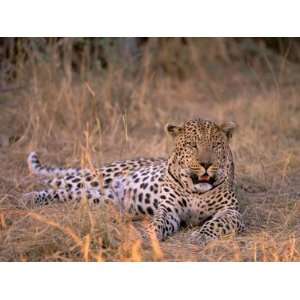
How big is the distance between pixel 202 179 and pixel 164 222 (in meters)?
0.58

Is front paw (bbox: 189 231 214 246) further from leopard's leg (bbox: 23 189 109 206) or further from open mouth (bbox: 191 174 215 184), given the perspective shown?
leopard's leg (bbox: 23 189 109 206)

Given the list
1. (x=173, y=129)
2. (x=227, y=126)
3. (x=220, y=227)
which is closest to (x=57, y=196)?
(x=173, y=129)

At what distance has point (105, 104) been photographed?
12.0 meters

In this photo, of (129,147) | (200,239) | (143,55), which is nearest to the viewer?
(200,239)

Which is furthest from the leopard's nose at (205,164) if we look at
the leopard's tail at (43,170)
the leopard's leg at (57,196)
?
the leopard's tail at (43,170)

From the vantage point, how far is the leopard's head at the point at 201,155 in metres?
7.74

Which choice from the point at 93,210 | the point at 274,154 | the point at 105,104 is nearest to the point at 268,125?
the point at 274,154

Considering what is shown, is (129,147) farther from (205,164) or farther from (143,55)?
(143,55)

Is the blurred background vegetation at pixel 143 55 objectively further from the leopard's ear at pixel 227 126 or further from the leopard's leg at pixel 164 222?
the leopard's leg at pixel 164 222

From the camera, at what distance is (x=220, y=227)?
7.52 m

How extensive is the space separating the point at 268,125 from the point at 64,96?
322 centimetres

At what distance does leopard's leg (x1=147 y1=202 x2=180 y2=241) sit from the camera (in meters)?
7.52

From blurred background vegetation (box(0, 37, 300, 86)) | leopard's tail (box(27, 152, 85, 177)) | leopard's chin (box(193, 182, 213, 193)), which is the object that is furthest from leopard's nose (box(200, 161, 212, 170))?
blurred background vegetation (box(0, 37, 300, 86))
